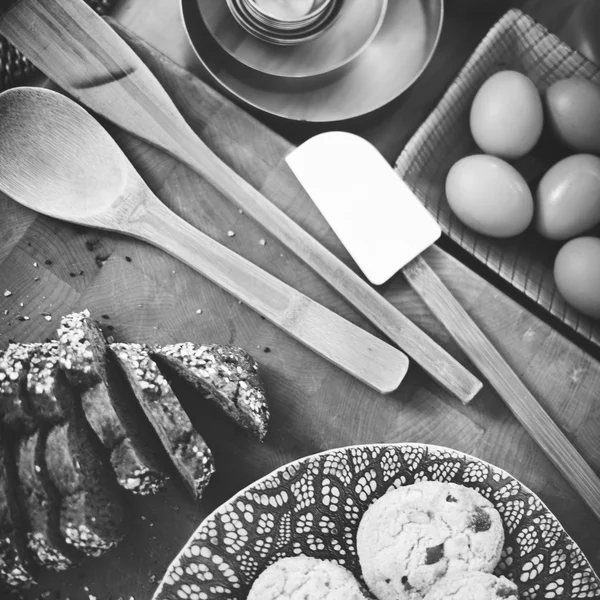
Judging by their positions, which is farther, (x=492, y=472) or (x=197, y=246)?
(x=197, y=246)

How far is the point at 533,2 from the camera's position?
129cm

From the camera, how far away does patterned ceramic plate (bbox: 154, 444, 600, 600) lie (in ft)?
3.24

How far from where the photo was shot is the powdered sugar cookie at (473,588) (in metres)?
0.95

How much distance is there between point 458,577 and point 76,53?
1.11 metres

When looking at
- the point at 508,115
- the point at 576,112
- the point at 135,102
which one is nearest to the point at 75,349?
the point at 135,102

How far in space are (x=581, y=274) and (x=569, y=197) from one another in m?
0.14

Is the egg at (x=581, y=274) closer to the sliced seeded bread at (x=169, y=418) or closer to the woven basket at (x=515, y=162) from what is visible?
the woven basket at (x=515, y=162)

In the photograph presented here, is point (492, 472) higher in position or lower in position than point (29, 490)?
higher

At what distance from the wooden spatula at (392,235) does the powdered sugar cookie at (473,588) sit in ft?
0.77

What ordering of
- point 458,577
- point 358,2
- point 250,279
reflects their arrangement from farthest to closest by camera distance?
1. point 358,2
2. point 250,279
3. point 458,577

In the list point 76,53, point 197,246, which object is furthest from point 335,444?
point 76,53

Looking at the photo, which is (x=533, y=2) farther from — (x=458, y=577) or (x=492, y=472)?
(x=458, y=577)

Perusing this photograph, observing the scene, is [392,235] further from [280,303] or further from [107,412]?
[107,412]

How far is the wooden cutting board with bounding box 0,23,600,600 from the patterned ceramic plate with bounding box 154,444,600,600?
0.39 feet
